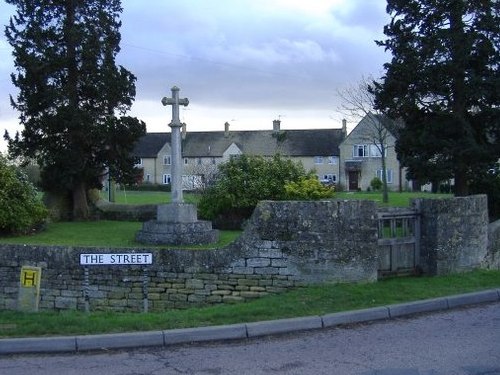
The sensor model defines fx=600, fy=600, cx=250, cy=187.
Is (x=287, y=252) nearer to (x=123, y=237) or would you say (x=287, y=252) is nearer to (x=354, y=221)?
(x=354, y=221)

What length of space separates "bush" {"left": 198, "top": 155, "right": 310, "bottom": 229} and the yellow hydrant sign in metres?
8.63

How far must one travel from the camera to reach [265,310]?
28.9 feet

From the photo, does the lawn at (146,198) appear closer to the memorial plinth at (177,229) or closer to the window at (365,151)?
the memorial plinth at (177,229)

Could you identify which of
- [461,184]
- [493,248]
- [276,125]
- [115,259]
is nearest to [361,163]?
[276,125]

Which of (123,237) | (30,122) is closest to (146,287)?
(123,237)

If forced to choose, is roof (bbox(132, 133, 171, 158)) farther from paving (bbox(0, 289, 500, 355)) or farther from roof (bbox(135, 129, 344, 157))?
paving (bbox(0, 289, 500, 355))

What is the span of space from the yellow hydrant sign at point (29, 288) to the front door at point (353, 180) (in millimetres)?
65107

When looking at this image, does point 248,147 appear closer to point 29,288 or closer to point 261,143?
point 261,143

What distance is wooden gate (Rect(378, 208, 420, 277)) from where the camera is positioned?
11.2 m

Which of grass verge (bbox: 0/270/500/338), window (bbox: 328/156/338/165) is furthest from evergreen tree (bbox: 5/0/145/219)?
window (bbox: 328/156/338/165)

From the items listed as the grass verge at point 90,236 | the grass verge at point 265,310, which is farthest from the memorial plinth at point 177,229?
the grass verge at point 265,310

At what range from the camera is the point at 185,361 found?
696cm

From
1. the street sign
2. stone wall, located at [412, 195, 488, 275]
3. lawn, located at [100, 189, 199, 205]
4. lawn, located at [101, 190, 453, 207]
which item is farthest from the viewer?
lawn, located at [101, 190, 453, 207]

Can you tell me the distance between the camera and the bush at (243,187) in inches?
698
